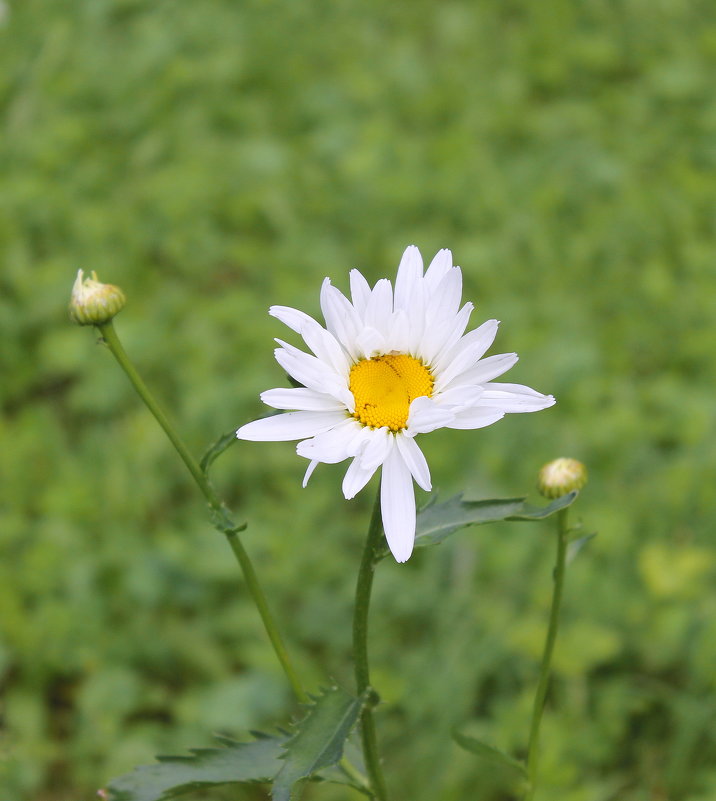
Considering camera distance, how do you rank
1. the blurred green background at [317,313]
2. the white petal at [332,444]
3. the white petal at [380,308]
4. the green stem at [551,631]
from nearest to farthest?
the white petal at [332,444]
the white petal at [380,308]
the green stem at [551,631]
the blurred green background at [317,313]

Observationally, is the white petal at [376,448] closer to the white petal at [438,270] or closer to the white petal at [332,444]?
the white petal at [332,444]

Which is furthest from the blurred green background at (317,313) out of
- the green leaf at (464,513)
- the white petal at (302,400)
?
the white petal at (302,400)

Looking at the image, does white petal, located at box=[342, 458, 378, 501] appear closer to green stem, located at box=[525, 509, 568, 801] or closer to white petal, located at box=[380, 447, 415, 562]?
white petal, located at box=[380, 447, 415, 562]

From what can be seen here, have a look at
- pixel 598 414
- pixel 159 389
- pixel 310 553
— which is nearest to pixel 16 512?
pixel 159 389

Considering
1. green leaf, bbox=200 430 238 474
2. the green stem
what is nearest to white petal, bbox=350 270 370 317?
green leaf, bbox=200 430 238 474

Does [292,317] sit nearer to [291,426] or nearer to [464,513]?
[291,426]

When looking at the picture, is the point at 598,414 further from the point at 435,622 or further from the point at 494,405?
the point at 494,405

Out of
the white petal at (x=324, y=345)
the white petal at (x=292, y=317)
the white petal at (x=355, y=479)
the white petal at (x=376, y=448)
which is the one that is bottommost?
the white petal at (x=355, y=479)
